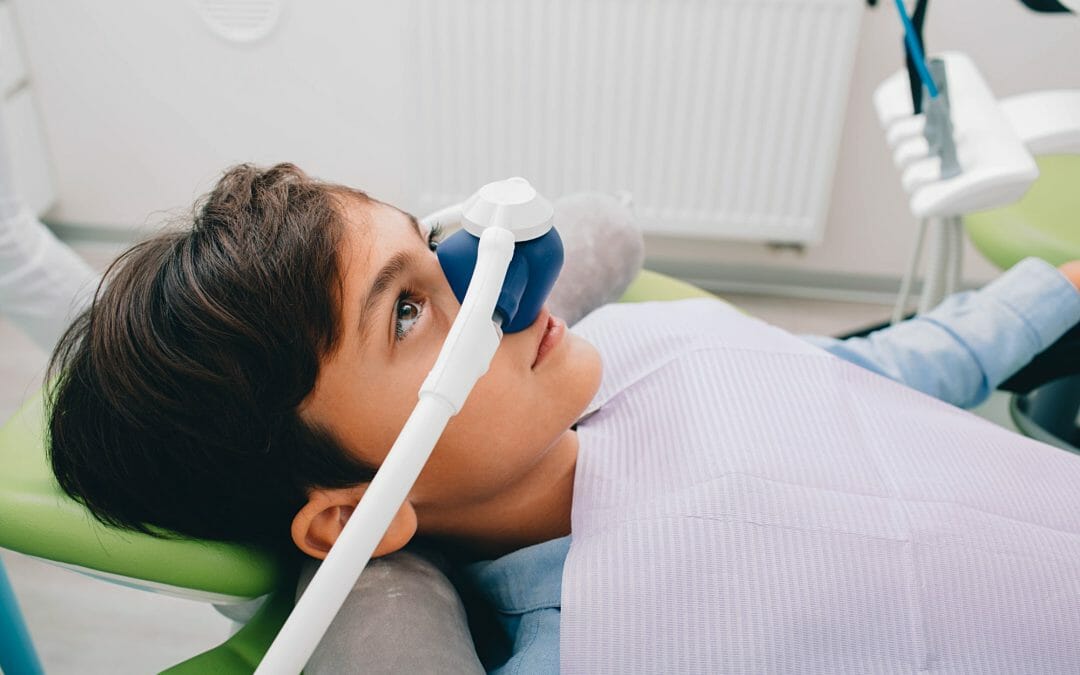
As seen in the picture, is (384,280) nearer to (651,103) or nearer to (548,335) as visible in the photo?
(548,335)

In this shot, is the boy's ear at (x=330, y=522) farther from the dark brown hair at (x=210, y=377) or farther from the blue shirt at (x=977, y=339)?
the blue shirt at (x=977, y=339)

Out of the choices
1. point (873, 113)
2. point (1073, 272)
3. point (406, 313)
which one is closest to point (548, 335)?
point (406, 313)

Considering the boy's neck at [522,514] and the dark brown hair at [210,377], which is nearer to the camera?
the dark brown hair at [210,377]

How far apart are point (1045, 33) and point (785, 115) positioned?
1.87ft

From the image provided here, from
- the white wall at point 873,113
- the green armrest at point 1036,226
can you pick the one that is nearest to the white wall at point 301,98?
the white wall at point 873,113

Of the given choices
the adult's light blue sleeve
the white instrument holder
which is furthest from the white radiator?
the adult's light blue sleeve

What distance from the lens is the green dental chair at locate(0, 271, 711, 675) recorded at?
2.63 feet

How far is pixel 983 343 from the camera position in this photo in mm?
1055

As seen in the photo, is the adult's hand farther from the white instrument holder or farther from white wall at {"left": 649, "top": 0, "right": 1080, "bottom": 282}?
white wall at {"left": 649, "top": 0, "right": 1080, "bottom": 282}

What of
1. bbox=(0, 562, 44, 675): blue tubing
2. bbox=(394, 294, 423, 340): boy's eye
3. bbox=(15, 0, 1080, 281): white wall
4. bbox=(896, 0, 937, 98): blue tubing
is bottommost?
bbox=(0, 562, 44, 675): blue tubing

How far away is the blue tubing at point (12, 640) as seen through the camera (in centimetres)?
105

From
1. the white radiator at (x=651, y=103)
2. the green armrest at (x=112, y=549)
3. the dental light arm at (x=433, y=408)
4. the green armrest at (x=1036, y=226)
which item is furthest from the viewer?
the white radiator at (x=651, y=103)

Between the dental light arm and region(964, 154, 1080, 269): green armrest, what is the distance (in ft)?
3.04

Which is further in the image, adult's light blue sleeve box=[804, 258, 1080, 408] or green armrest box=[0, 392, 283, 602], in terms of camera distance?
adult's light blue sleeve box=[804, 258, 1080, 408]
